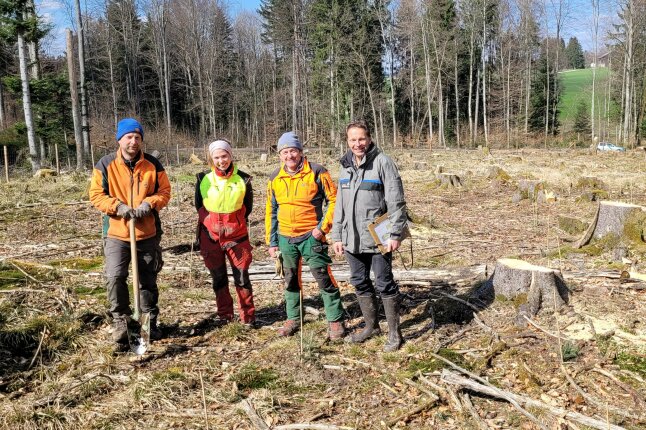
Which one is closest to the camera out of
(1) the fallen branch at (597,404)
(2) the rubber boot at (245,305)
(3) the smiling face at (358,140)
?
(1) the fallen branch at (597,404)

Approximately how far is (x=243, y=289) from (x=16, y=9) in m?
21.9

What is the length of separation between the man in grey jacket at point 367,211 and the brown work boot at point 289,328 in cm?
83

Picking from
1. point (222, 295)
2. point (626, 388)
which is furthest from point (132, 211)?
point (626, 388)

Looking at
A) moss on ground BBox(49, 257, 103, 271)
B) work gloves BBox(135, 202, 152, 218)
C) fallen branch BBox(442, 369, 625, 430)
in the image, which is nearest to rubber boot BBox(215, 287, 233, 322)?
work gloves BBox(135, 202, 152, 218)

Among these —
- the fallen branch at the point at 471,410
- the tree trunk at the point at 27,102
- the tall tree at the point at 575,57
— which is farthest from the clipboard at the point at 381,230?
the tall tree at the point at 575,57

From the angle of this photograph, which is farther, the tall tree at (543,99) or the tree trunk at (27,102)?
the tall tree at (543,99)

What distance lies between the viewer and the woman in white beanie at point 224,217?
4.81m

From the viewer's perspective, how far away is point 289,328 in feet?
16.2

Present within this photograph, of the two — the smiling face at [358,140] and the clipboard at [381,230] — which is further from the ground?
the smiling face at [358,140]

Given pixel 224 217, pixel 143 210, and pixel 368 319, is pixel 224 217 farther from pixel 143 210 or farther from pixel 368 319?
pixel 368 319

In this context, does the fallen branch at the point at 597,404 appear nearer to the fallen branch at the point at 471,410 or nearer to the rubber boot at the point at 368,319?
the fallen branch at the point at 471,410

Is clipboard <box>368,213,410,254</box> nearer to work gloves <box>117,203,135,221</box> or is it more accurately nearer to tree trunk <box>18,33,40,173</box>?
work gloves <box>117,203,135,221</box>

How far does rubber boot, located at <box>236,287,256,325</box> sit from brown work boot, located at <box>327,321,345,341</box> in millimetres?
869

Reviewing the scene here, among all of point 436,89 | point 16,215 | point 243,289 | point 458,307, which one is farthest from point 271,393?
point 436,89
